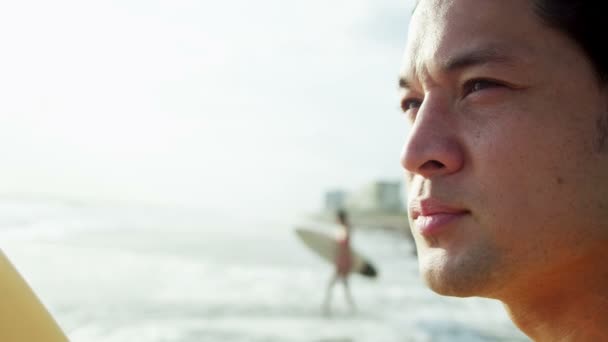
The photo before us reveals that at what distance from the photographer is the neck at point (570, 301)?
1436 mm

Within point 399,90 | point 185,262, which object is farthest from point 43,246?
point 399,90

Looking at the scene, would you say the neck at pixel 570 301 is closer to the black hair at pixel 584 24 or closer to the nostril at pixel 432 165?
the nostril at pixel 432 165

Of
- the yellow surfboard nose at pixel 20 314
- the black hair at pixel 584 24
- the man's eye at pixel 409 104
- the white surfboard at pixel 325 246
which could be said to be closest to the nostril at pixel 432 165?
the man's eye at pixel 409 104

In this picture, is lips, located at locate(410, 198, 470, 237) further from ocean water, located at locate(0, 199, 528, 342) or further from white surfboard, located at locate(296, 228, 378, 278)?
white surfboard, located at locate(296, 228, 378, 278)

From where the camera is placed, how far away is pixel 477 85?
1.49m

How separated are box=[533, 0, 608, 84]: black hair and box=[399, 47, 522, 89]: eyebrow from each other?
140mm

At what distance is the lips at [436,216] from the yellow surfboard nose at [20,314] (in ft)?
2.93

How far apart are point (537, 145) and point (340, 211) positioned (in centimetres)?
1215

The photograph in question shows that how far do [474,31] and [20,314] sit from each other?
126 centimetres

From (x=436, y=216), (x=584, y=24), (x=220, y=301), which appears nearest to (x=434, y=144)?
(x=436, y=216)

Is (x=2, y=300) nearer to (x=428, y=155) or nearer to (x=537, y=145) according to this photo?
(x=428, y=155)

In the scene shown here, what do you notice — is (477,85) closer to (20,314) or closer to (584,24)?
Answer: (584,24)

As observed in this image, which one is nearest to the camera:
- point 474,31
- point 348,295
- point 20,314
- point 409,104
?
point 20,314

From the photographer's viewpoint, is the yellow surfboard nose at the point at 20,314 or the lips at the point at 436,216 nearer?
the yellow surfboard nose at the point at 20,314
